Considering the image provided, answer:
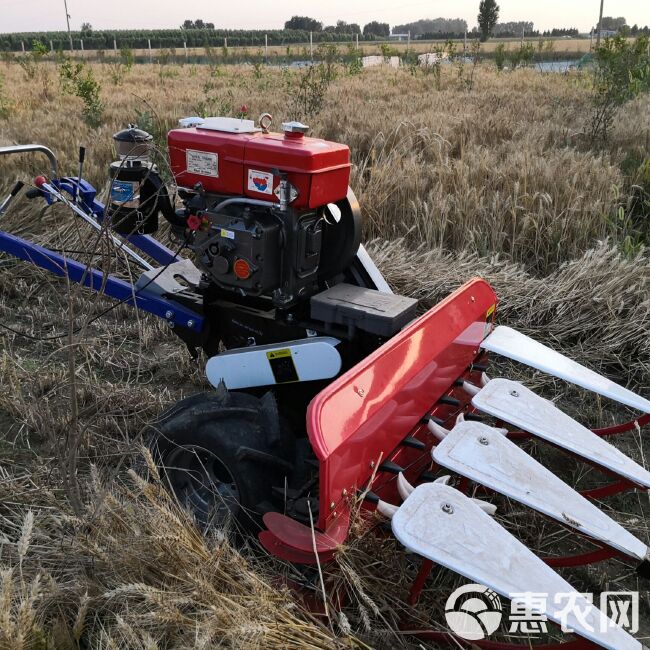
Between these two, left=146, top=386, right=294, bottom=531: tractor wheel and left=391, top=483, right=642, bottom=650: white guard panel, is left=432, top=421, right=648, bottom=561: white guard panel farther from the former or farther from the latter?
left=146, top=386, right=294, bottom=531: tractor wheel

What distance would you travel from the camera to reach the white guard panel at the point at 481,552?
67.7 inches

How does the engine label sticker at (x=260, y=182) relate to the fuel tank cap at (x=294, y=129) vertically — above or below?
below

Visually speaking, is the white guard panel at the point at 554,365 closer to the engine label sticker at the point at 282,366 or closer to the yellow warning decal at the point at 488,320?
the yellow warning decal at the point at 488,320

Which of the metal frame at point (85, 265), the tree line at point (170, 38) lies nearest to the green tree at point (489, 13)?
the tree line at point (170, 38)

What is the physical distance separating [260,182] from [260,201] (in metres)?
0.07

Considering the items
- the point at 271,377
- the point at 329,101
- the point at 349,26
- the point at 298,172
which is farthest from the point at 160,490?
the point at 349,26

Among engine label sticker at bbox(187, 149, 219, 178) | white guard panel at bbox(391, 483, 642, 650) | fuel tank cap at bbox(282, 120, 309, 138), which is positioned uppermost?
fuel tank cap at bbox(282, 120, 309, 138)

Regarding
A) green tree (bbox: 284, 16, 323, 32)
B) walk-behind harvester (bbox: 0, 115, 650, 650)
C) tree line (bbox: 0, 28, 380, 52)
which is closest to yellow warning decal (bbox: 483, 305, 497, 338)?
walk-behind harvester (bbox: 0, 115, 650, 650)

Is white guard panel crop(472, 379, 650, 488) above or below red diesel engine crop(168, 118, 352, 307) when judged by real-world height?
below

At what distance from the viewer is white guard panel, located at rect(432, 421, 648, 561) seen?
208 centimetres

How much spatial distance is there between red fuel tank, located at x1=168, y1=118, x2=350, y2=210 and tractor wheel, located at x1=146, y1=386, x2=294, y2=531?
810 millimetres

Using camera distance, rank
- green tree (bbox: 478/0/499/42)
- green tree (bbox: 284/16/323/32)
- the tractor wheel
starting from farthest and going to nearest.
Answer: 1. green tree (bbox: 284/16/323/32)
2. green tree (bbox: 478/0/499/42)
3. the tractor wheel

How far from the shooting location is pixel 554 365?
2768 mm

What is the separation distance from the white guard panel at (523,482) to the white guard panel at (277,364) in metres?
0.52
